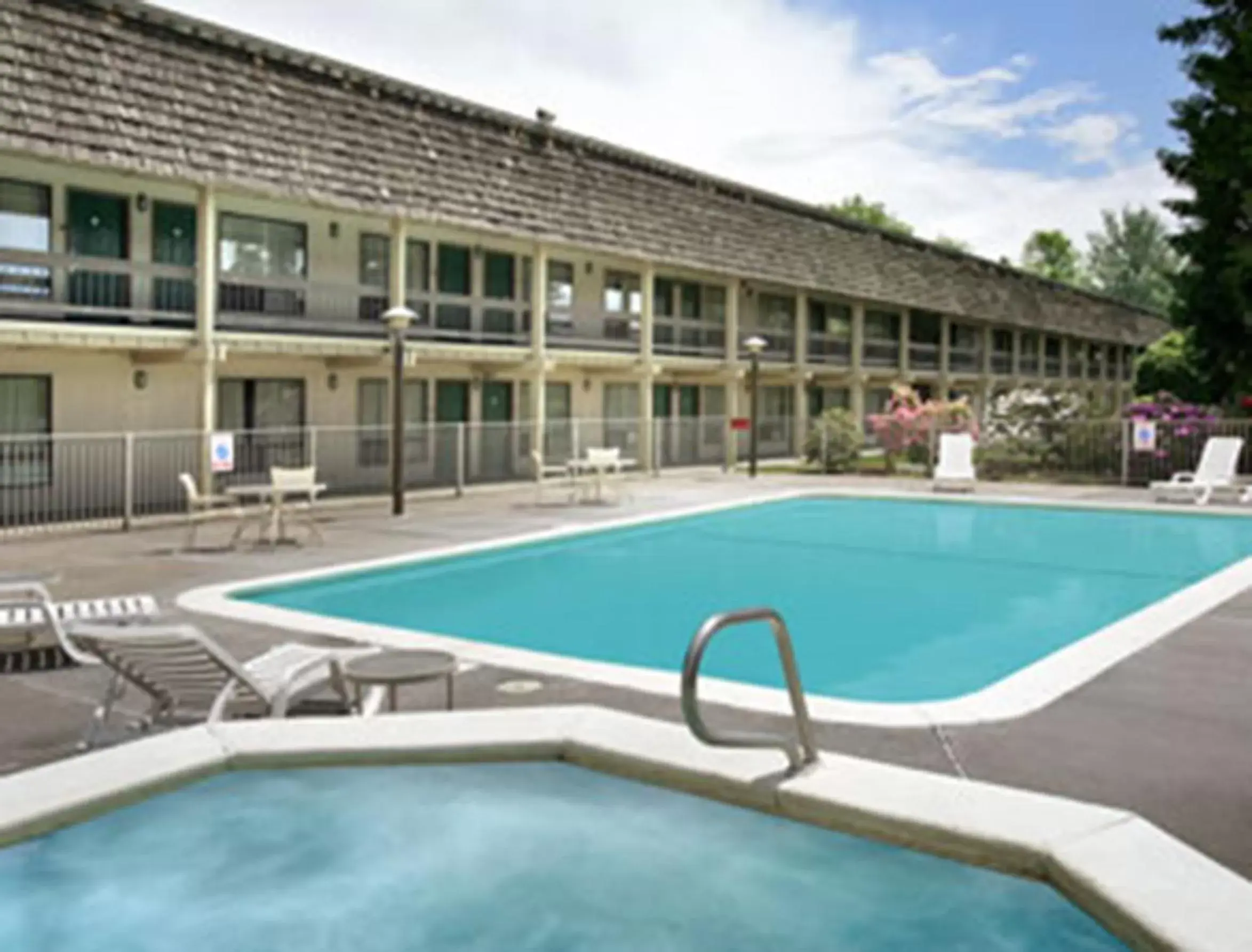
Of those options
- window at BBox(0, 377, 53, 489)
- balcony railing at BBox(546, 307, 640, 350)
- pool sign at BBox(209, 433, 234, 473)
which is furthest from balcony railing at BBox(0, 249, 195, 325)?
balcony railing at BBox(546, 307, 640, 350)

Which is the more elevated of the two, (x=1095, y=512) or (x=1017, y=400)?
(x=1017, y=400)

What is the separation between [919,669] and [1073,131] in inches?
2613

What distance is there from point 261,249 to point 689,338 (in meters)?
14.6

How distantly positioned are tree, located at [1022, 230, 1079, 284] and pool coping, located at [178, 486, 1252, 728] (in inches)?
3529

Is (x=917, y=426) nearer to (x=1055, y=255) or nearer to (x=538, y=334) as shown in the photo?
(x=538, y=334)

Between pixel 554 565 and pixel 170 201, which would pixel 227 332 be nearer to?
pixel 170 201

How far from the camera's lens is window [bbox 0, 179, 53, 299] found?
17922 millimetres

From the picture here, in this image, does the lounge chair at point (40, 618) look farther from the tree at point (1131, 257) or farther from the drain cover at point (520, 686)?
the tree at point (1131, 257)

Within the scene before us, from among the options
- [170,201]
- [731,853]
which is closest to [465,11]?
[170,201]

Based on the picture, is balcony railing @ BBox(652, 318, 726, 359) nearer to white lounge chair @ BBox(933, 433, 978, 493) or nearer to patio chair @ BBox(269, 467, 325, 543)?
white lounge chair @ BBox(933, 433, 978, 493)

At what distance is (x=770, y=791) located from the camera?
5.61m

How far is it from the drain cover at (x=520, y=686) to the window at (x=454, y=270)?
18474 millimetres

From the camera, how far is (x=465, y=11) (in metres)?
22.4

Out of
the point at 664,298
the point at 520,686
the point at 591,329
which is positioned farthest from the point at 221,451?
the point at 664,298
